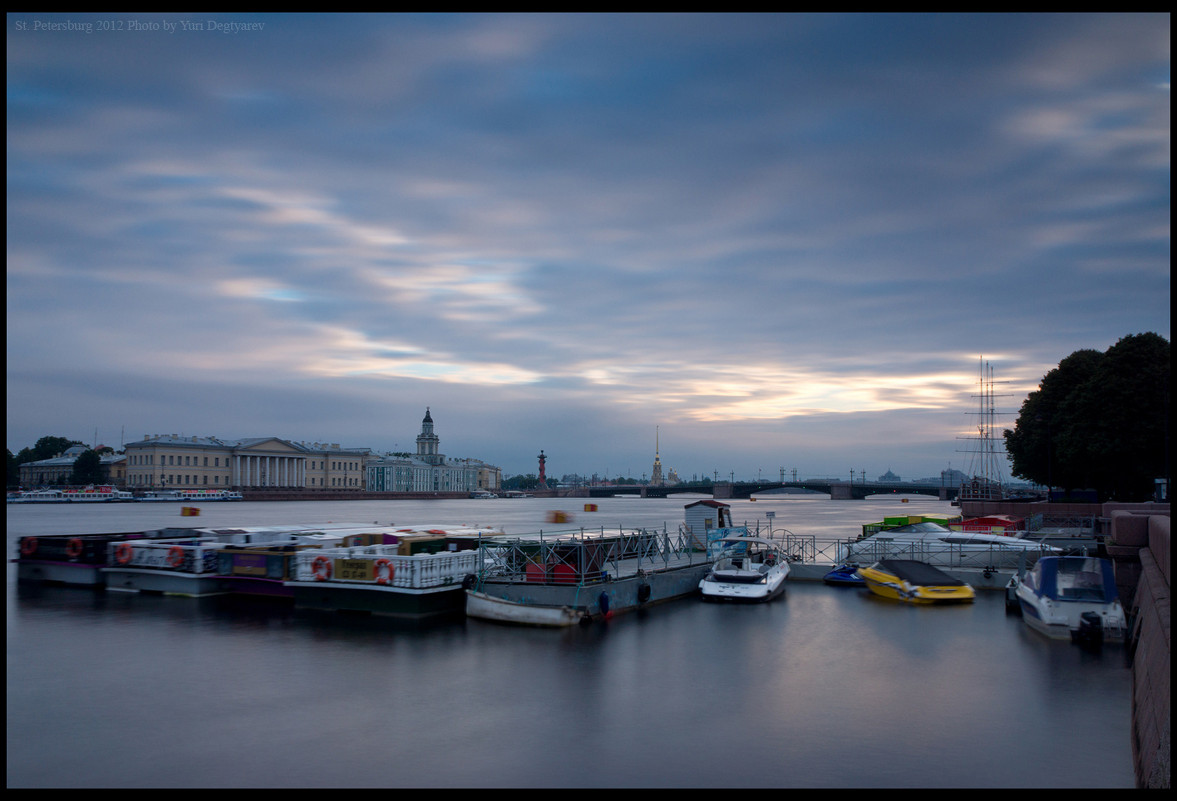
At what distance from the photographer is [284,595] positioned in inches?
1374

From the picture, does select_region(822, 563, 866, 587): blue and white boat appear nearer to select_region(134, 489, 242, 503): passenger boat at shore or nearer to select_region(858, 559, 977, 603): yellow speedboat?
select_region(858, 559, 977, 603): yellow speedboat

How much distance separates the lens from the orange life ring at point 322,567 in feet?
104

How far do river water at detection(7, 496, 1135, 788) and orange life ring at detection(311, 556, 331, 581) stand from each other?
148cm

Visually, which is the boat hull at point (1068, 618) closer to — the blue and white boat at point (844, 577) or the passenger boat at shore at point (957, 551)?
the passenger boat at shore at point (957, 551)

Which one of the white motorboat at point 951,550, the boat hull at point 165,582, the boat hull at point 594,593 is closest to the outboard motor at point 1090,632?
the white motorboat at point 951,550

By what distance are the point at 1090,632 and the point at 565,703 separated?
16329 millimetres

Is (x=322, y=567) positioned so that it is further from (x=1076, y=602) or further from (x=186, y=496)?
(x=186, y=496)
